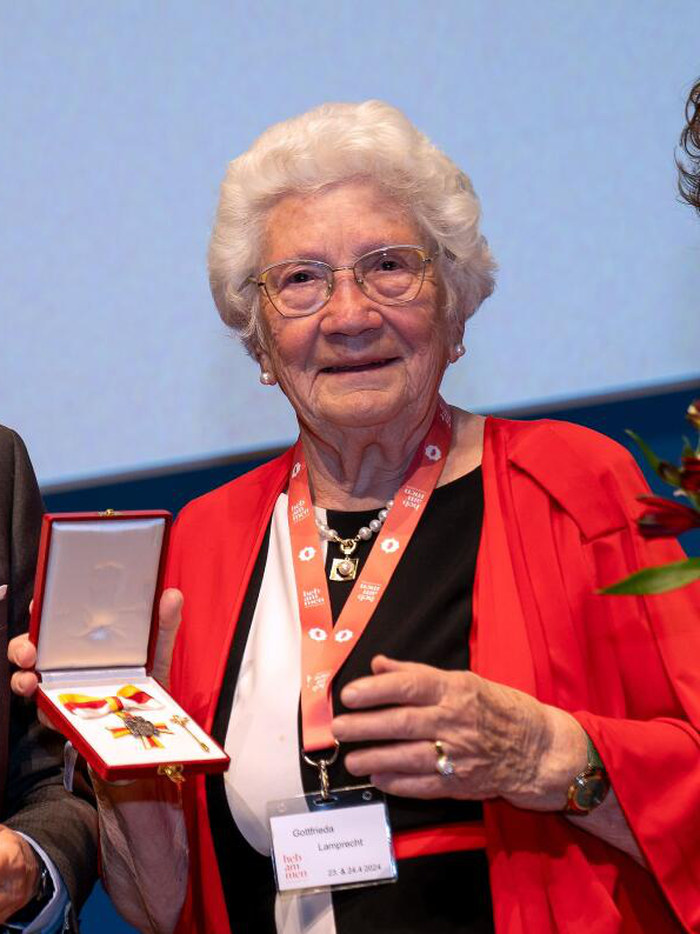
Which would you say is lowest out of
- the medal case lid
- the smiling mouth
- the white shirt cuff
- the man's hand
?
the white shirt cuff

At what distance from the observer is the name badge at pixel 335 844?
1.91 m

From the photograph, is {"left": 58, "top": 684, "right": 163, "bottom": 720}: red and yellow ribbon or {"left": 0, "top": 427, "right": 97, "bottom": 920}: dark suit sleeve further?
{"left": 0, "top": 427, "right": 97, "bottom": 920}: dark suit sleeve

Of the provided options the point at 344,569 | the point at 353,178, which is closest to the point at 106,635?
the point at 344,569

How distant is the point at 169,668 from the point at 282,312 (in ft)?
1.89

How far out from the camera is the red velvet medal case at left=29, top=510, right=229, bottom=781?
1793 mm

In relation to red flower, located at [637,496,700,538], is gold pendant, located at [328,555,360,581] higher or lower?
lower

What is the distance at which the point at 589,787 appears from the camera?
1.83m

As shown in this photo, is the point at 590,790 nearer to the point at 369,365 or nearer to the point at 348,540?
the point at 348,540

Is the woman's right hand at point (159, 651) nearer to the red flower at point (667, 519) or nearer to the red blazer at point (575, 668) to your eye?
the red blazer at point (575, 668)

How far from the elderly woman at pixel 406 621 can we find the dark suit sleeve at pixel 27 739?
7cm

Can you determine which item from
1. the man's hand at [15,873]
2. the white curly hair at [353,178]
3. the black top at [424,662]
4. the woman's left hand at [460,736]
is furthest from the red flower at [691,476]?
the man's hand at [15,873]

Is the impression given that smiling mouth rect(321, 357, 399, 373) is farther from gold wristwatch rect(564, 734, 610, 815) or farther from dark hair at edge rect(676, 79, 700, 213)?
gold wristwatch rect(564, 734, 610, 815)

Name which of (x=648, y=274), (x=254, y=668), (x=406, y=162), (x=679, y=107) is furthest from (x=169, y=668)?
(x=679, y=107)

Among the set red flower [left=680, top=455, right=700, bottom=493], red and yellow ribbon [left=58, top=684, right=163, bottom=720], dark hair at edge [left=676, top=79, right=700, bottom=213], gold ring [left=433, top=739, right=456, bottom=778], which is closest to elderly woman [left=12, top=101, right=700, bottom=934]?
gold ring [left=433, top=739, right=456, bottom=778]
